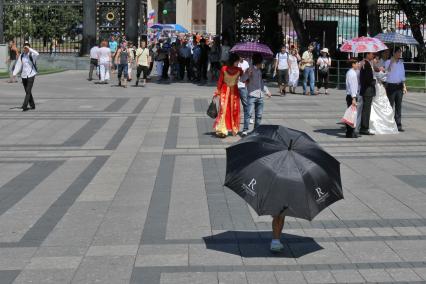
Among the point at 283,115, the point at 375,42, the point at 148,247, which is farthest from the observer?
the point at 283,115

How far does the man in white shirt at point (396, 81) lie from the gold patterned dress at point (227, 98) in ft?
10.5

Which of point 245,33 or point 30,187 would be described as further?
point 245,33

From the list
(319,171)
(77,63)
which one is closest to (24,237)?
(319,171)

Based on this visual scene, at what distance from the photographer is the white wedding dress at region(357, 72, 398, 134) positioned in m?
Result: 14.7

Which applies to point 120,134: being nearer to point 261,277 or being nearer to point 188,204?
point 188,204

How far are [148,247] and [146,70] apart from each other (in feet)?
66.6

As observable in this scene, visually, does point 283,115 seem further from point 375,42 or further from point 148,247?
point 148,247

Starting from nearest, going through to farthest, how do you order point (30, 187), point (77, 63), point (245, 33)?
point (30, 187) < point (245, 33) < point (77, 63)

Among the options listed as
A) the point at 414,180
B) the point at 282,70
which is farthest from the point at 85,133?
the point at 282,70

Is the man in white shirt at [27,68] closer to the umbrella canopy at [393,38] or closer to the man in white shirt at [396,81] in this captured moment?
the man in white shirt at [396,81]

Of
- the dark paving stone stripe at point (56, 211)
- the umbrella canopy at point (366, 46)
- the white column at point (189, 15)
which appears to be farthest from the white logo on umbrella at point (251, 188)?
the white column at point (189, 15)

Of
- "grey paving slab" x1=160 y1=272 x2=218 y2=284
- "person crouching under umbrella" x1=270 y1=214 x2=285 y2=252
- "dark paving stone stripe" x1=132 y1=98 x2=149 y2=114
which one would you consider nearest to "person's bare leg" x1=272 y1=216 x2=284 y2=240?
"person crouching under umbrella" x1=270 y1=214 x2=285 y2=252

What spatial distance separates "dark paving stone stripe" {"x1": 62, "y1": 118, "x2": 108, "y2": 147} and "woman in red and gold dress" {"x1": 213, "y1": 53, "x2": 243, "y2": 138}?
244cm

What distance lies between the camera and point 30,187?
9.73 metres
